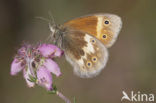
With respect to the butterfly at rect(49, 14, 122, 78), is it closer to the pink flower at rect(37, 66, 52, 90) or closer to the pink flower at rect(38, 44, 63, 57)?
the pink flower at rect(38, 44, 63, 57)

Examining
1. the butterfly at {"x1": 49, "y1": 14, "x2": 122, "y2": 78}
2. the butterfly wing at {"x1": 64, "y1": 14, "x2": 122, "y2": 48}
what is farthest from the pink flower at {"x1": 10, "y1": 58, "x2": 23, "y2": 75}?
the butterfly wing at {"x1": 64, "y1": 14, "x2": 122, "y2": 48}

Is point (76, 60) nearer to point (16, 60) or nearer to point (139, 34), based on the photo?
point (16, 60)

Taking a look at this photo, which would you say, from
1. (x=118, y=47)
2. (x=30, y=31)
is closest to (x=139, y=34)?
(x=118, y=47)

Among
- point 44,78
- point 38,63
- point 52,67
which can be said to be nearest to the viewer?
point 44,78

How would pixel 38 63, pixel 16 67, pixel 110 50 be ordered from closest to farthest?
1. pixel 38 63
2. pixel 16 67
3. pixel 110 50

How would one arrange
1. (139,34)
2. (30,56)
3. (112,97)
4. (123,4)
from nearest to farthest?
(30,56) → (112,97) → (139,34) → (123,4)

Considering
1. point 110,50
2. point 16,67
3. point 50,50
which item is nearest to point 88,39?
point 50,50

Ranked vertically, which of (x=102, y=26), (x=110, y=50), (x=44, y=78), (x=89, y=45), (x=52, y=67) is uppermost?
(x=102, y=26)

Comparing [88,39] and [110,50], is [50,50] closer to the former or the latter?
[88,39]
